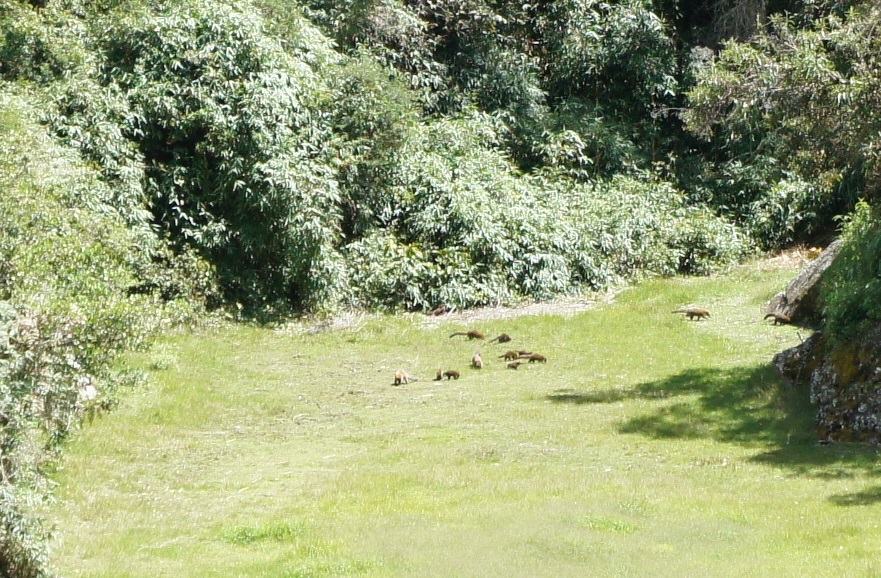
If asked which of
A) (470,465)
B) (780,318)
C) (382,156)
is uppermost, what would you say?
(382,156)

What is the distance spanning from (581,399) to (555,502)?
5.52 metres

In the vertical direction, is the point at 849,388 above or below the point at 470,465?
above

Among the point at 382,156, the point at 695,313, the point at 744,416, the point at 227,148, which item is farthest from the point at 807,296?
the point at 227,148

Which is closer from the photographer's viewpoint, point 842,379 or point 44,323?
point 44,323

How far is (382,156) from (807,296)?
10.1 m

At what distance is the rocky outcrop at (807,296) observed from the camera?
1986cm

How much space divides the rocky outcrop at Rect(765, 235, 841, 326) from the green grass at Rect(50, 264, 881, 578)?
0.46m

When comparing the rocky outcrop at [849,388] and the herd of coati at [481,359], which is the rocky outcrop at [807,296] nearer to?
the rocky outcrop at [849,388]

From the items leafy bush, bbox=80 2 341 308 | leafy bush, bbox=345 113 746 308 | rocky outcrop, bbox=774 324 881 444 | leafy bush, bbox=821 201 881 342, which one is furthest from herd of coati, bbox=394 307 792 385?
rocky outcrop, bbox=774 324 881 444

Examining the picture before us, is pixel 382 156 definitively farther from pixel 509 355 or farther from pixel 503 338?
pixel 509 355

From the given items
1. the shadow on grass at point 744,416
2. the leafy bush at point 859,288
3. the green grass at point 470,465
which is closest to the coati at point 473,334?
the green grass at point 470,465

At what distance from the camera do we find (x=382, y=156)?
2595 cm

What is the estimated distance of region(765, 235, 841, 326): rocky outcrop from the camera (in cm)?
1986

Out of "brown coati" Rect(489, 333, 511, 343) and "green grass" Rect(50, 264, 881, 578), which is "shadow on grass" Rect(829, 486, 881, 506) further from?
"brown coati" Rect(489, 333, 511, 343)
